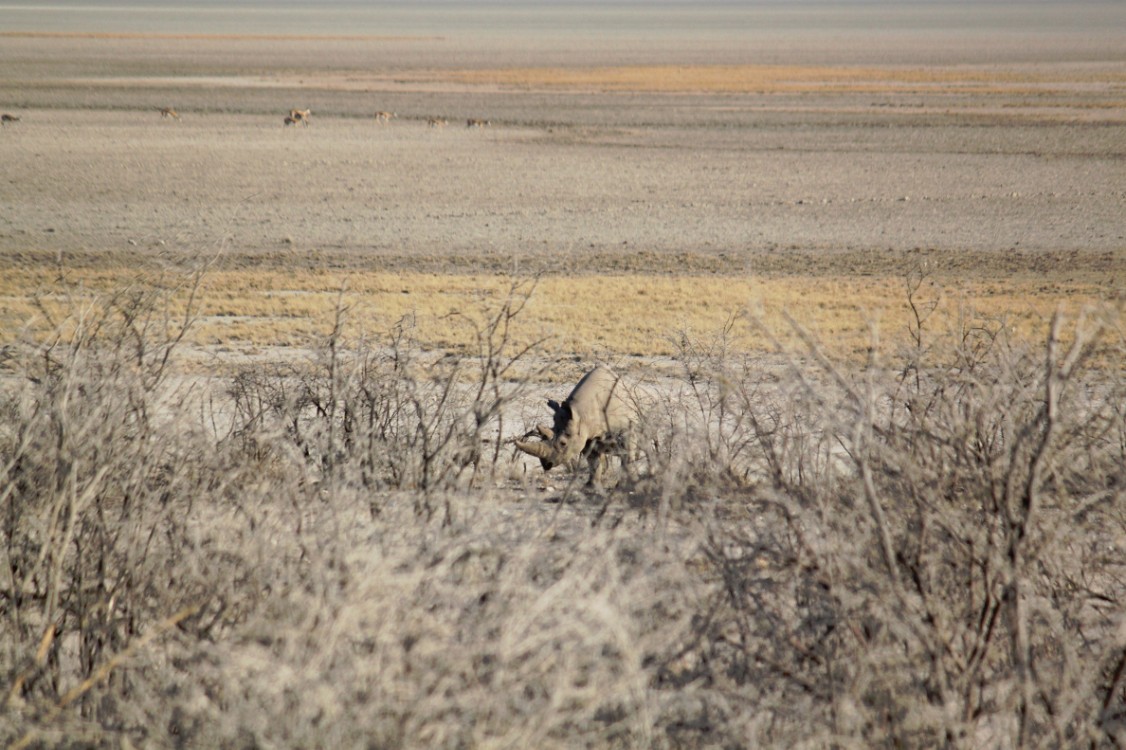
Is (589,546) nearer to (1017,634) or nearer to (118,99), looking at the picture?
(1017,634)

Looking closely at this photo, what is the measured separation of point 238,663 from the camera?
3.45 m

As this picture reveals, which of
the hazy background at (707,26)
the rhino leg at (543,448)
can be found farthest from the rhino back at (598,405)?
the hazy background at (707,26)

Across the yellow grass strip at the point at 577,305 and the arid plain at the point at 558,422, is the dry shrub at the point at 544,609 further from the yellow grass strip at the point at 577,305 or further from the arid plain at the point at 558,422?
the yellow grass strip at the point at 577,305

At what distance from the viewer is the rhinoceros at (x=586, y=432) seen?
830 centimetres

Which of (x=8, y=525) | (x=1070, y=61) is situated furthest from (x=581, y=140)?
(x=1070, y=61)

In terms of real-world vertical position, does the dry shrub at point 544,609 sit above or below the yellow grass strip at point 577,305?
above

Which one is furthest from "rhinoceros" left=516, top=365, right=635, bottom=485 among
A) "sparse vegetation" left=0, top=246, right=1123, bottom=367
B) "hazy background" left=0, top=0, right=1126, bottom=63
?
"hazy background" left=0, top=0, right=1126, bottom=63

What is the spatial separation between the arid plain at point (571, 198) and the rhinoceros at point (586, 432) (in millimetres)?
1392

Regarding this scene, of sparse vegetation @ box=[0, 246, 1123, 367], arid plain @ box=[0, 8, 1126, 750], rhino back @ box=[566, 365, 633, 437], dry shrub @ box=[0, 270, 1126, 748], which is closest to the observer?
dry shrub @ box=[0, 270, 1126, 748]

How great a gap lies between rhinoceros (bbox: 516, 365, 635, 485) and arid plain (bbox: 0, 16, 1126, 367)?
139 centimetres

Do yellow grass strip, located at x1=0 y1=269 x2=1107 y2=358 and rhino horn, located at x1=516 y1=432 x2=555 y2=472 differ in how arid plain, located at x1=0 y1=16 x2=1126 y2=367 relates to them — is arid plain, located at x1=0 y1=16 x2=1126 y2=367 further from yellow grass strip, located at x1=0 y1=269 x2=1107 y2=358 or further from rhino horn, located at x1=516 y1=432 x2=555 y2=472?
rhino horn, located at x1=516 y1=432 x2=555 y2=472

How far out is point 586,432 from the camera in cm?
855

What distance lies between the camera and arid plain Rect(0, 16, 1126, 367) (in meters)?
15.7

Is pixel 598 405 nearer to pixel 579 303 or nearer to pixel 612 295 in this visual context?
pixel 579 303
